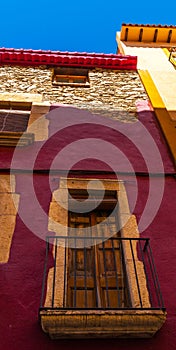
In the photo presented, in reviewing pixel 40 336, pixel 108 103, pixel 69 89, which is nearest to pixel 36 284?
pixel 40 336

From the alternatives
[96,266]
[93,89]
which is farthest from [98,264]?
[93,89]

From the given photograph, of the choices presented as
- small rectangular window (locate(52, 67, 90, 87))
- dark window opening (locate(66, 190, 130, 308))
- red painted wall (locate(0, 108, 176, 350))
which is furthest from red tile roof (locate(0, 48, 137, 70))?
dark window opening (locate(66, 190, 130, 308))

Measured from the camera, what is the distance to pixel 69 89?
8742mm

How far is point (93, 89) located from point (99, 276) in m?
5.59

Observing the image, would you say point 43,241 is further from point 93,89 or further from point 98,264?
point 93,89

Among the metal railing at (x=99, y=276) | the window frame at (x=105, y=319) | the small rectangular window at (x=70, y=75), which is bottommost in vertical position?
the window frame at (x=105, y=319)

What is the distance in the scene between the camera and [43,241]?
463 centimetres

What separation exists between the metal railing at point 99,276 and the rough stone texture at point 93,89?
3.54 meters

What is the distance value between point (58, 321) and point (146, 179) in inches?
119

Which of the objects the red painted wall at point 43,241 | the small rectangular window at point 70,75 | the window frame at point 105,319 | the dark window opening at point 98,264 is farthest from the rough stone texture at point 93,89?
the window frame at point 105,319

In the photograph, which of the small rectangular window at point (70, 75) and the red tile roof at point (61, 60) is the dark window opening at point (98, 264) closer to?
the small rectangular window at point (70, 75)

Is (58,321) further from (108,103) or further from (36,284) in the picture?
(108,103)

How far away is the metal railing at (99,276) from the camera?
3900 millimetres

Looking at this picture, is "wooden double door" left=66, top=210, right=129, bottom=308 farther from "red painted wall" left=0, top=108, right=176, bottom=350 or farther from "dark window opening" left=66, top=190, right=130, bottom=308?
"red painted wall" left=0, top=108, right=176, bottom=350
